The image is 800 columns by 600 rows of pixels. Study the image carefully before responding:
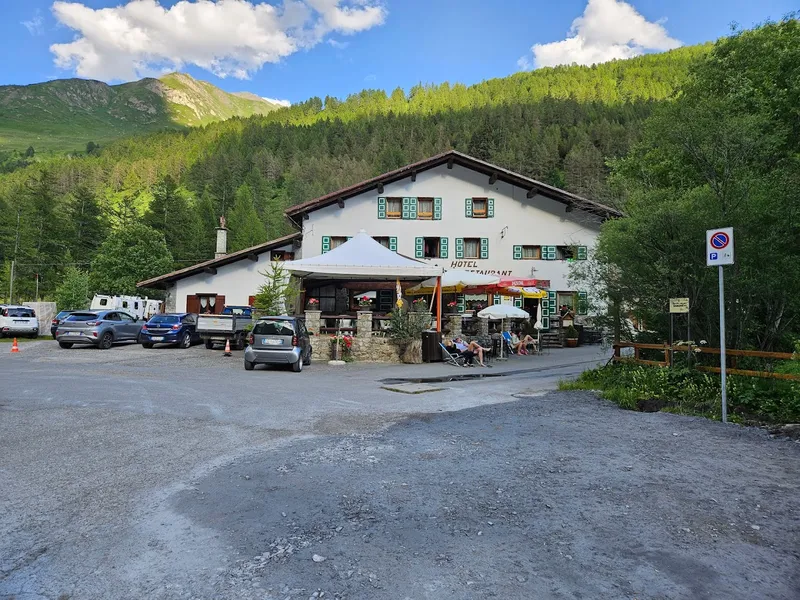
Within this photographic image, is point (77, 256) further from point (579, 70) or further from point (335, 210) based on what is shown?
point (579, 70)

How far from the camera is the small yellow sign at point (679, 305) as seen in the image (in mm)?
8633

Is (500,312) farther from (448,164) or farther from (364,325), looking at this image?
(448,164)

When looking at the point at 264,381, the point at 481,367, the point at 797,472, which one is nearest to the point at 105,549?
the point at 797,472

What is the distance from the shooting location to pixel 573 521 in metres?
3.79

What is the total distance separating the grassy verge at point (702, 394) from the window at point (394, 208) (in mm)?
20751

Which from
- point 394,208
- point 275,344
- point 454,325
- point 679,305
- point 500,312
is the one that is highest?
point 394,208

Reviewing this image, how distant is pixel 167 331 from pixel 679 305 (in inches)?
714

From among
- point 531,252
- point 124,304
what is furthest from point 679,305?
point 124,304

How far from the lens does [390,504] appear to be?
13.5 feet

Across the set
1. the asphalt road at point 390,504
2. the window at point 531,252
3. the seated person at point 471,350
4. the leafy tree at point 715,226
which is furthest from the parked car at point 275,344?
the window at point 531,252

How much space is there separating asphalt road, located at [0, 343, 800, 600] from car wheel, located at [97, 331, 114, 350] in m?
13.0

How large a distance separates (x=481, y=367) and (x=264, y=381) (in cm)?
674

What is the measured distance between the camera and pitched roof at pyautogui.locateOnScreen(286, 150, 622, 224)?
94.2 feet

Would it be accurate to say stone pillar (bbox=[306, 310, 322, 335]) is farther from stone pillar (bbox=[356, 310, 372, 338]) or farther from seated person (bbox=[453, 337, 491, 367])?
seated person (bbox=[453, 337, 491, 367])
